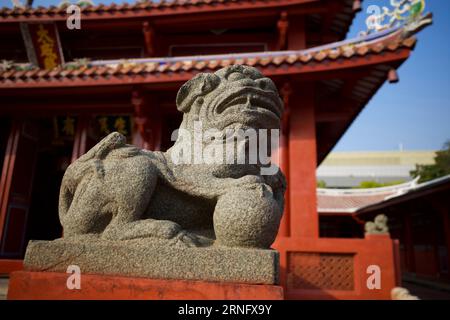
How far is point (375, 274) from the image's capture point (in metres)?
4.89

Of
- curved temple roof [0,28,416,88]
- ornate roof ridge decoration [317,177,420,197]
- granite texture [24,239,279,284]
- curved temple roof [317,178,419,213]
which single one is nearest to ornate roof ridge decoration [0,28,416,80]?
curved temple roof [0,28,416,88]

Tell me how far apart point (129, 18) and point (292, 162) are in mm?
4634

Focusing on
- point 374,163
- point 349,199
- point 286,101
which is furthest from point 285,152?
point 374,163

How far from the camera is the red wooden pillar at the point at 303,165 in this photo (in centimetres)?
540

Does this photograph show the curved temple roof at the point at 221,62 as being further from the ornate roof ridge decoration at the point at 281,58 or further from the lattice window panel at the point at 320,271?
the lattice window panel at the point at 320,271

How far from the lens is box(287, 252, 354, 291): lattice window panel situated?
16.3ft

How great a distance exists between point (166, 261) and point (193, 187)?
0.53 m

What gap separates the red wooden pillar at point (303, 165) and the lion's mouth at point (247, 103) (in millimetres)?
3106

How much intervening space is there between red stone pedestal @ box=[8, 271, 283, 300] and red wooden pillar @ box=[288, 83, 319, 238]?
11.6ft

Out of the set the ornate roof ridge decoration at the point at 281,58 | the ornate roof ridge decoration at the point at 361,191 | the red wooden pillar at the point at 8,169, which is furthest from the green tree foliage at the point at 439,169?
the red wooden pillar at the point at 8,169

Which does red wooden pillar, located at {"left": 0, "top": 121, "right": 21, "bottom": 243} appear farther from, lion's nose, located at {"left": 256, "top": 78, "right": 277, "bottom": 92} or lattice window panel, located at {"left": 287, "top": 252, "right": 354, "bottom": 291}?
lion's nose, located at {"left": 256, "top": 78, "right": 277, "bottom": 92}

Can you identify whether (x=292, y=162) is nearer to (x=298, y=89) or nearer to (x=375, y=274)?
(x=298, y=89)

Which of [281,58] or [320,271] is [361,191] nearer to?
[320,271]

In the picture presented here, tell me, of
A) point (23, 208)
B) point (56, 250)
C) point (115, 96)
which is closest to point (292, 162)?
point (115, 96)
